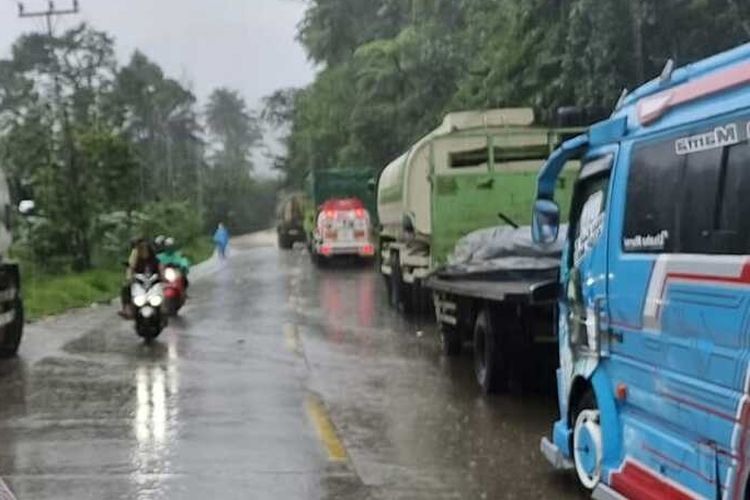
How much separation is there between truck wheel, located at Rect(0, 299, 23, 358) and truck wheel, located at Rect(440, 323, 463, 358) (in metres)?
5.62

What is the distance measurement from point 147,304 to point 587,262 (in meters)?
10.7

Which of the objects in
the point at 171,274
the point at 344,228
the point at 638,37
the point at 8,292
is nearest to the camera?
the point at 8,292

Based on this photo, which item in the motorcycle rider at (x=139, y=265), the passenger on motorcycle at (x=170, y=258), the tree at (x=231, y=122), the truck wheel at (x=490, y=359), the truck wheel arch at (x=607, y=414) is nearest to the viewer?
the truck wheel arch at (x=607, y=414)

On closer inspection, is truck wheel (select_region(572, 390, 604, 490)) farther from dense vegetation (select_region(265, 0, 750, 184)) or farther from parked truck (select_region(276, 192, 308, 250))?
parked truck (select_region(276, 192, 308, 250))

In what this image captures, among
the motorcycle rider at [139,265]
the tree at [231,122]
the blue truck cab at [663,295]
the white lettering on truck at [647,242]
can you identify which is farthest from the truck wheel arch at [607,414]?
the tree at [231,122]

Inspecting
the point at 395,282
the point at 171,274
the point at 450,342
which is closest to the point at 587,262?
the point at 450,342

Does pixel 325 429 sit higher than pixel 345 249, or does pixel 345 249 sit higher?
pixel 345 249

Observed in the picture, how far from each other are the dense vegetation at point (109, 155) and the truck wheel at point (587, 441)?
11359 mm

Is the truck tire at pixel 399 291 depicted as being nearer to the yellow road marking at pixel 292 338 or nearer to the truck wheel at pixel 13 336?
the yellow road marking at pixel 292 338

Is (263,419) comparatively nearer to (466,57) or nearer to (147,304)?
(147,304)

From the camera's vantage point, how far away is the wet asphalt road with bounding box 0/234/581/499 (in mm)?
8180

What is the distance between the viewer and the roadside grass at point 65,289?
23453 millimetres

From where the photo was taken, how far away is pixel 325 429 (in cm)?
1016

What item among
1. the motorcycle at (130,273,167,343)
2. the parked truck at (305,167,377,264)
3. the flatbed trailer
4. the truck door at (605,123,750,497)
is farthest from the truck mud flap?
the parked truck at (305,167,377,264)
